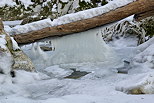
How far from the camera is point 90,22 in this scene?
17.4ft

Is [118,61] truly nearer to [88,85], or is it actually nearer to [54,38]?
[54,38]

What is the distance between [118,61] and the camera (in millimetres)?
5691

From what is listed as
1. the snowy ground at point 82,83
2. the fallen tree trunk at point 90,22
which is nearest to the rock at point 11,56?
the snowy ground at point 82,83

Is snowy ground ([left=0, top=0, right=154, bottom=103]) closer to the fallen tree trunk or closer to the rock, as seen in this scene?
Result: the rock

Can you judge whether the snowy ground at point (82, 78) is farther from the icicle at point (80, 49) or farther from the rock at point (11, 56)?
the rock at point (11, 56)

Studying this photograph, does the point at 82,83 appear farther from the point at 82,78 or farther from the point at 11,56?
the point at 11,56

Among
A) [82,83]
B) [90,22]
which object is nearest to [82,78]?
[82,83]

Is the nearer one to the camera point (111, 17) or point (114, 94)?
point (114, 94)

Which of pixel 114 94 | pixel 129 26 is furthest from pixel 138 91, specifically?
pixel 129 26

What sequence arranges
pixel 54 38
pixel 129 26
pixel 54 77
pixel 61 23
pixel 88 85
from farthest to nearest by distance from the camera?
pixel 129 26, pixel 54 38, pixel 61 23, pixel 54 77, pixel 88 85

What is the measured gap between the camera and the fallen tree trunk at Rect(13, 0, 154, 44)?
208 inches

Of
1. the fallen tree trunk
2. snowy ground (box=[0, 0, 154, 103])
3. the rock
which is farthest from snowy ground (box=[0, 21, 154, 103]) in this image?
the fallen tree trunk

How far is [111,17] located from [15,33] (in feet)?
6.90

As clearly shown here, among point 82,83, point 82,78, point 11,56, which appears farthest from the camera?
point 82,78
